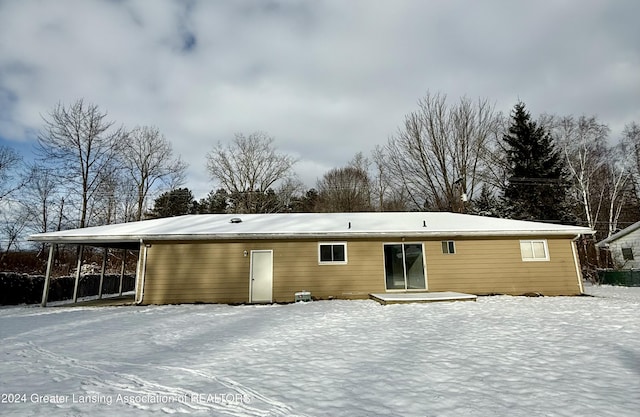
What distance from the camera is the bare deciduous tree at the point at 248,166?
24938 mm

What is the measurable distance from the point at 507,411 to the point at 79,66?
13.9 meters

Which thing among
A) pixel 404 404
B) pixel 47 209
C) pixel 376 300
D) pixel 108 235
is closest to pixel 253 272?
pixel 376 300

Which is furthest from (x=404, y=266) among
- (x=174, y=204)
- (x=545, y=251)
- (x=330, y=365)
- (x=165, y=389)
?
(x=174, y=204)

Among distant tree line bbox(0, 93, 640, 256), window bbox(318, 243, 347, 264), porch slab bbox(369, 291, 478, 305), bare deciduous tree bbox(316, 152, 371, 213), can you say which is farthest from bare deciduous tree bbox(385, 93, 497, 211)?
window bbox(318, 243, 347, 264)

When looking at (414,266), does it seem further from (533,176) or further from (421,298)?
(533,176)

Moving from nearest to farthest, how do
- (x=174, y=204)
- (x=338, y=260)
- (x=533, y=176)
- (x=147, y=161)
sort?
(x=338, y=260) < (x=533, y=176) < (x=147, y=161) < (x=174, y=204)

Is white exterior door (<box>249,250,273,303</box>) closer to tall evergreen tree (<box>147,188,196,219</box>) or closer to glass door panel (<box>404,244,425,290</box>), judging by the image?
glass door panel (<box>404,244,425,290</box>)

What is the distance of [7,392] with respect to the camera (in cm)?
311

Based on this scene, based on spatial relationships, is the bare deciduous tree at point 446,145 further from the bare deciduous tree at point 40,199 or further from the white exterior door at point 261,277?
the bare deciduous tree at point 40,199

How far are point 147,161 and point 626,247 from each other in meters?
30.1

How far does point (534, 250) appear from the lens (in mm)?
10875

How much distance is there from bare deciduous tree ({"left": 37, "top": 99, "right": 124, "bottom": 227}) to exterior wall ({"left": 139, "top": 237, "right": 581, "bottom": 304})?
39.8ft

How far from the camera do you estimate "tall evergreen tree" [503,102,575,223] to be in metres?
19.5

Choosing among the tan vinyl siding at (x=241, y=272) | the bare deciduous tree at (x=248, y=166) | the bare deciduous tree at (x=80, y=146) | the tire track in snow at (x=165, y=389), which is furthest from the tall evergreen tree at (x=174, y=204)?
the tire track in snow at (x=165, y=389)
